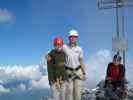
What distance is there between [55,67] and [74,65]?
→ 2.38ft

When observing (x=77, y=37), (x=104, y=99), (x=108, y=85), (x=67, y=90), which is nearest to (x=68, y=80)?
(x=67, y=90)

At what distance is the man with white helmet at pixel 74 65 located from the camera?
566 inches

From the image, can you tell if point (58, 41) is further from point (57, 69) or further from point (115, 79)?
point (115, 79)

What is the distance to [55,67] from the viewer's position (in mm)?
14102

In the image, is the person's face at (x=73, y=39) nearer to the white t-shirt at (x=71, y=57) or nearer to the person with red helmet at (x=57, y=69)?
the white t-shirt at (x=71, y=57)

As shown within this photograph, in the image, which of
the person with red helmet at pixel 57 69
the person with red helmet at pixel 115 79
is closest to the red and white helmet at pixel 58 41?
the person with red helmet at pixel 57 69

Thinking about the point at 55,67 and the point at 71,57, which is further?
the point at 71,57

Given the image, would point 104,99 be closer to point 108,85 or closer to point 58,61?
point 108,85

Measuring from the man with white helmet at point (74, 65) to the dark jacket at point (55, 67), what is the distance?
0.39 m

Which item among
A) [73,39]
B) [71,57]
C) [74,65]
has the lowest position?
[74,65]

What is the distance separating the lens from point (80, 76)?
1446 cm

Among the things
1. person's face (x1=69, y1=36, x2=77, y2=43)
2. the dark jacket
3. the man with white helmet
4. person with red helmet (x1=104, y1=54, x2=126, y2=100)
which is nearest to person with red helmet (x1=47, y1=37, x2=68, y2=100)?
the dark jacket

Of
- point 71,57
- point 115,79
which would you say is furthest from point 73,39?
point 115,79

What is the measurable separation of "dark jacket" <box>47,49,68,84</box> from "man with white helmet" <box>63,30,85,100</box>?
0.39 meters
